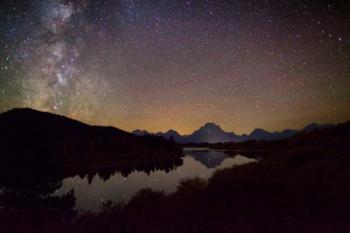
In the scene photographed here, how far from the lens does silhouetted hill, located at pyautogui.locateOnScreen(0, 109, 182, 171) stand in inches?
1545

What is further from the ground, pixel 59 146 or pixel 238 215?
pixel 59 146

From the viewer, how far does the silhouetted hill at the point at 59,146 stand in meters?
39.2

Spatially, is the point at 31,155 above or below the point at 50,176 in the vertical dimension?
above

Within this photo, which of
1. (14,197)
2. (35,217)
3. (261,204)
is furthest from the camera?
(14,197)

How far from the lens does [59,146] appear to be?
78875 millimetres

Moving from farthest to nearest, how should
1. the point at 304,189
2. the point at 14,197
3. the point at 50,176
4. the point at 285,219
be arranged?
the point at 50,176 → the point at 14,197 → the point at 304,189 → the point at 285,219

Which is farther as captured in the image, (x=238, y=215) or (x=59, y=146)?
(x=59, y=146)

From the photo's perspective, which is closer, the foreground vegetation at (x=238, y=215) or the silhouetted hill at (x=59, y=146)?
the foreground vegetation at (x=238, y=215)

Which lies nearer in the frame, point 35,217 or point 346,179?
point 35,217

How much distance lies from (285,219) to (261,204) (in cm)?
363

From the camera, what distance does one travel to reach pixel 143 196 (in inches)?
906

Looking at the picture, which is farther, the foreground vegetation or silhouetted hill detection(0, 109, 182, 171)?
silhouetted hill detection(0, 109, 182, 171)

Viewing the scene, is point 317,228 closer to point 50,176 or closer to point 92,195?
point 92,195

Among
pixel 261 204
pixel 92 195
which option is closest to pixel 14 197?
pixel 92 195
